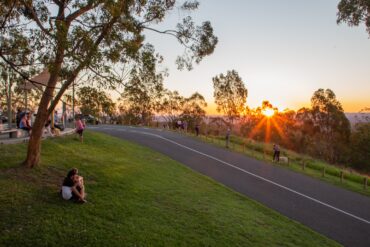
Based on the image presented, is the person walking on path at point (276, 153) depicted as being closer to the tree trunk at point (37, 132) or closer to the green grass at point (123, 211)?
the green grass at point (123, 211)

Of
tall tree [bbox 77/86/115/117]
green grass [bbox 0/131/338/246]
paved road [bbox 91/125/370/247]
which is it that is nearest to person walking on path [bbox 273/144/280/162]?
paved road [bbox 91/125/370/247]

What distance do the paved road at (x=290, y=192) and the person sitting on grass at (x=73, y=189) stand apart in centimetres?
890

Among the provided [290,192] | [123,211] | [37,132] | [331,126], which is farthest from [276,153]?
[331,126]

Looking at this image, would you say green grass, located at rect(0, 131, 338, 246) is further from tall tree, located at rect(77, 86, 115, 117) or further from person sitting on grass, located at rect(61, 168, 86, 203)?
tall tree, located at rect(77, 86, 115, 117)

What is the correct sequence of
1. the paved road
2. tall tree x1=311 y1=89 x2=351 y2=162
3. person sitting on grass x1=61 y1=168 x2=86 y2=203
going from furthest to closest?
tall tree x1=311 y1=89 x2=351 y2=162, the paved road, person sitting on grass x1=61 y1=168 x2=86 y2=203

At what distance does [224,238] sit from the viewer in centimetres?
1116

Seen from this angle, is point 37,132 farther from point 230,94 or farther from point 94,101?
point 230,94

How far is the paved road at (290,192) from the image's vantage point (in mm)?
14814

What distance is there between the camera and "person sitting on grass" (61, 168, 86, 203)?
11.1m

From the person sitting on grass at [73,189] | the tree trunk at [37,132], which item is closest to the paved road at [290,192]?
the person sitting on grass at [73,189]

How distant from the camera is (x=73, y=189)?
11188mm

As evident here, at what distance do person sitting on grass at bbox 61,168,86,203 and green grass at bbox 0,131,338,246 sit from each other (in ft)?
0.74

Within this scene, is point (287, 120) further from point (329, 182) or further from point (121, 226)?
point (121, 226)

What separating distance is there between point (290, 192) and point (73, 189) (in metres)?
12.6
